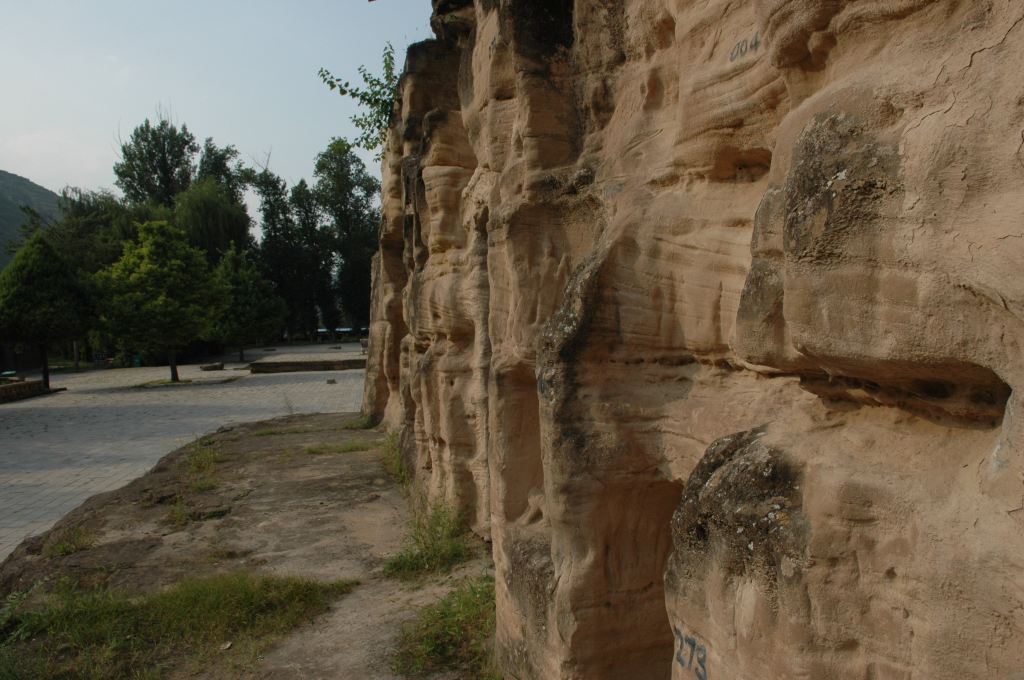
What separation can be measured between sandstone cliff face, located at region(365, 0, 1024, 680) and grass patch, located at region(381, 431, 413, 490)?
380 centimetres

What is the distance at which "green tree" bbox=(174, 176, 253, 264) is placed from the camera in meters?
32.5

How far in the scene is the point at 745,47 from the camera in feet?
8.29

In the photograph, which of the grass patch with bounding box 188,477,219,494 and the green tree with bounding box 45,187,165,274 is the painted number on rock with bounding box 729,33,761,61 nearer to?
the grass patch with bounding box 188,477,219,494

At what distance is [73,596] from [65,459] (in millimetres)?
6639

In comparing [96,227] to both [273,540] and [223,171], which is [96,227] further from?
[273,540]

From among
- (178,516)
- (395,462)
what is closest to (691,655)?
(178,516)

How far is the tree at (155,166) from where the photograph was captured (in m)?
35.8

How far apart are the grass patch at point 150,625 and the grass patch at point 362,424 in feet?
21.1

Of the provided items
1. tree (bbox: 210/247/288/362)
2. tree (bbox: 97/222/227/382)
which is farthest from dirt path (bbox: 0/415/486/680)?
tree (bbox: 210/247/288/362)

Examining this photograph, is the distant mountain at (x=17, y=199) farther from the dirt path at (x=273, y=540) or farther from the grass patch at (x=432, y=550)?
the grass patch at (x=432, y=550)

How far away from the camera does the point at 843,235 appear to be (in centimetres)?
172

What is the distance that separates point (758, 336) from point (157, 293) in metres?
20.6

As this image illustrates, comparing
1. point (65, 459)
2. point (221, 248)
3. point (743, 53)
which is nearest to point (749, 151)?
point (743, 53)

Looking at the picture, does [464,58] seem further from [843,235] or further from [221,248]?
[221,248]
